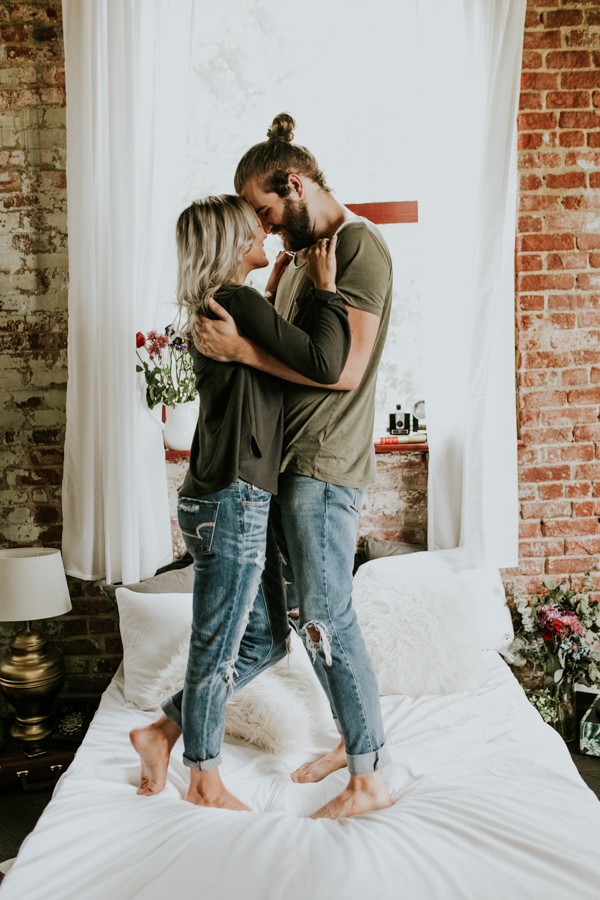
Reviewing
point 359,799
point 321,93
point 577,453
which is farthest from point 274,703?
point 321,93

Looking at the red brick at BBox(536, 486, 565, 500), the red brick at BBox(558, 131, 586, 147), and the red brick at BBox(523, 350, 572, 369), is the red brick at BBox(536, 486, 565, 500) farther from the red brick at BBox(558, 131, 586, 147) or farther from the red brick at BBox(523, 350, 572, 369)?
the red brick at BBox(558, 131, 586, 147)

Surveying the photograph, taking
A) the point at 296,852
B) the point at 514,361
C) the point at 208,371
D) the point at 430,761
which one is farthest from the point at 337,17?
the point at 296,852

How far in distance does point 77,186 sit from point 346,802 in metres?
2.41

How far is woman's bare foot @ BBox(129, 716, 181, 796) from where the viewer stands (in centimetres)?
192

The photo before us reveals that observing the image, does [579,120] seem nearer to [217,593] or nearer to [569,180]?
[569,180]

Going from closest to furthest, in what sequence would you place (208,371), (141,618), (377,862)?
(377,862) → (208,371) → (141,618)

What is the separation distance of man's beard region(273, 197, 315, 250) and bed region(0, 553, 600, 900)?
50.0 inches

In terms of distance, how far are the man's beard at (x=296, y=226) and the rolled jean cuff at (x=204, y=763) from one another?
1.42m

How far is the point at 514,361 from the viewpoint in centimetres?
315

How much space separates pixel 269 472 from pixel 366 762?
0.76 metres

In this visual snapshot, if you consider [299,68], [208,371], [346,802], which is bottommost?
[346,802]

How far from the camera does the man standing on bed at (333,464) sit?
1.88m

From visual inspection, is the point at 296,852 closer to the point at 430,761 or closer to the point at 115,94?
the point at 430,761

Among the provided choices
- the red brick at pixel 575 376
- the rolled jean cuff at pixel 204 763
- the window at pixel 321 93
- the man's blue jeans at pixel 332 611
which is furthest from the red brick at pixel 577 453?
the rolled jean cuff at pixel 204 763
